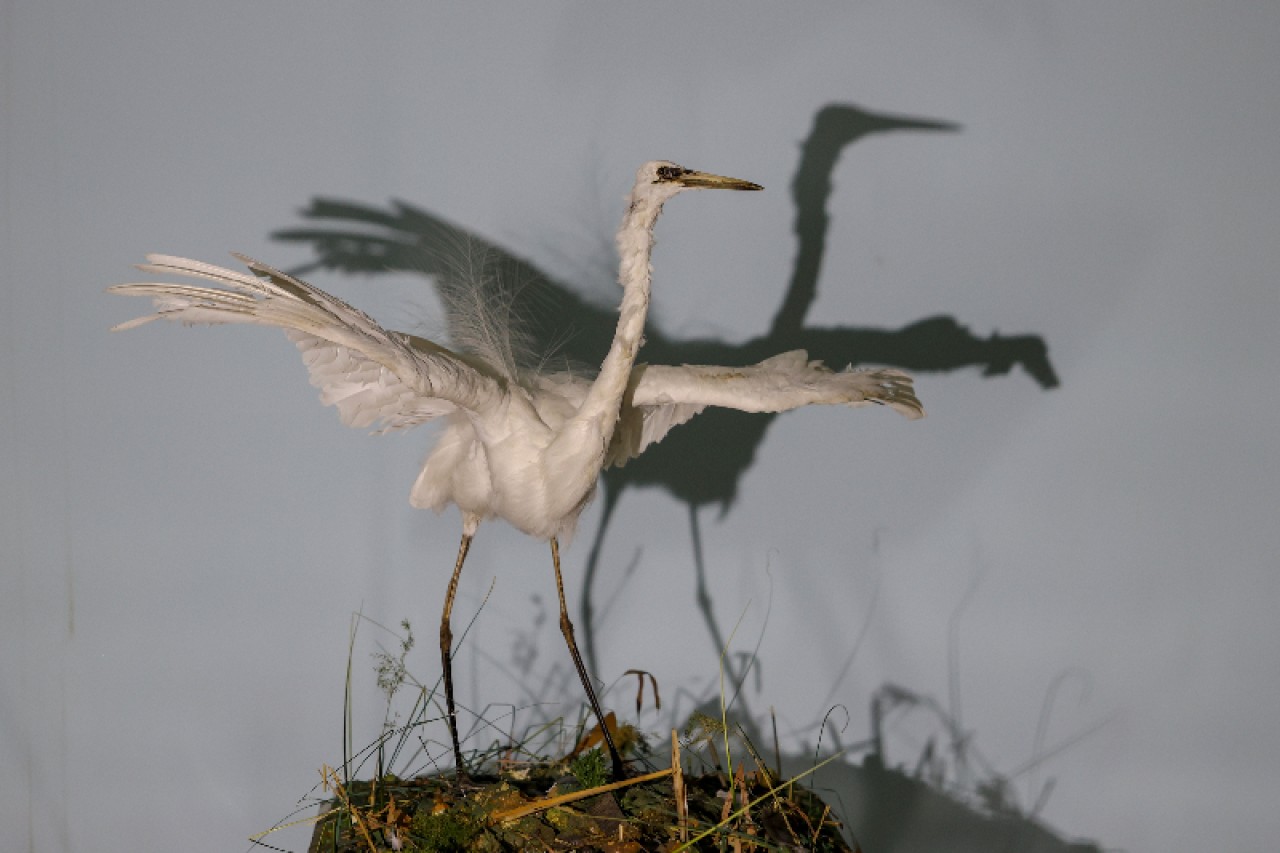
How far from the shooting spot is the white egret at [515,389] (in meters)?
1.12

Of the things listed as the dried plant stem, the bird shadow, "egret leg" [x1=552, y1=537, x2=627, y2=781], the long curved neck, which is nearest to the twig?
the dried plant stem

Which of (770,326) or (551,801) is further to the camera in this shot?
(770,326)

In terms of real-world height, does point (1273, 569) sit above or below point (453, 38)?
below

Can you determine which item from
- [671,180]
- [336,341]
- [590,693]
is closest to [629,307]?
[671,180]

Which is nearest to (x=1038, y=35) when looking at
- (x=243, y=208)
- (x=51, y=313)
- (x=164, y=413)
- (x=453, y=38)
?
(x=453, y=38)

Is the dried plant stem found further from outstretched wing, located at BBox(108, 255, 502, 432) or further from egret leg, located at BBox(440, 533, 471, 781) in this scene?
outstretched wing, located at BBox(108, 255, 502, 432)

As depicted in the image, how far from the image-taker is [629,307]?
4.37 ft

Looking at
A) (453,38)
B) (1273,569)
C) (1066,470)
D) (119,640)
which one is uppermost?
(453,38)

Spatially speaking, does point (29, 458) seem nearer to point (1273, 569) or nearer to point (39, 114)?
point (39, 114)

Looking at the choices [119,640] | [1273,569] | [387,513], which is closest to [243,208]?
[387,513]

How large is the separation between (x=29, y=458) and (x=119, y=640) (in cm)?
33

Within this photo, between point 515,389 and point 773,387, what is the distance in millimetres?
320

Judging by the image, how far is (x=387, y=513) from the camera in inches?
74.4

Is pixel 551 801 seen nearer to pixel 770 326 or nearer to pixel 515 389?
pixel 515 389
